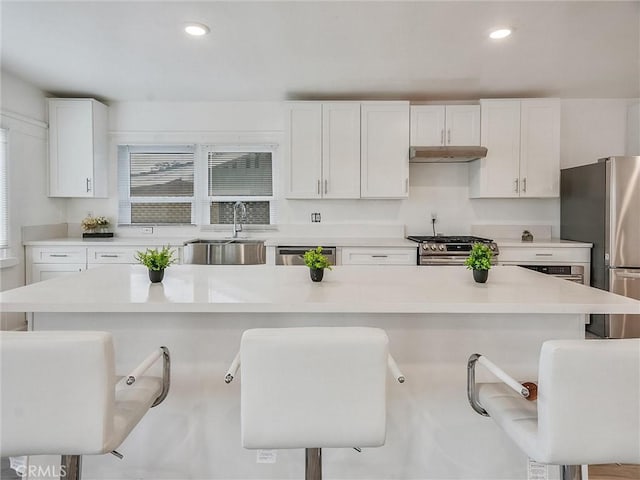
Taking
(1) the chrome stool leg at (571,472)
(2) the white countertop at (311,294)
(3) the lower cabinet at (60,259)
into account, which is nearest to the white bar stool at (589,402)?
(1) the chrome stool leg at (571,472)

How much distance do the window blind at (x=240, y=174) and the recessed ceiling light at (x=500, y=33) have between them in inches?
99.3

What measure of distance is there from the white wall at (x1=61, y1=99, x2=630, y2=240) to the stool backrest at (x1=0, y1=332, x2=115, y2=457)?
11.5 ft

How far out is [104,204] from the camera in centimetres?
464

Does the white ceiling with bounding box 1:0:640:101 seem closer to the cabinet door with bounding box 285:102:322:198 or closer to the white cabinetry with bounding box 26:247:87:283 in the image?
the cabinet door with bounding box 285:102:322:198

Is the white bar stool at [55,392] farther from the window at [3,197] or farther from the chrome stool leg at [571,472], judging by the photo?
the window at [3,197]

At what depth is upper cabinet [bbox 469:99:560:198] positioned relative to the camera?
13.5ft

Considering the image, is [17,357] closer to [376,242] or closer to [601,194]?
[376,242]

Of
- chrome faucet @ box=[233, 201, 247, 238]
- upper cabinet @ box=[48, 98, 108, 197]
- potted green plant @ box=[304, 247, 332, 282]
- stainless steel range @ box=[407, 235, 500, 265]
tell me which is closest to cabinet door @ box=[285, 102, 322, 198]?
chrome faucet @ box=[233, 201, 247, 238]

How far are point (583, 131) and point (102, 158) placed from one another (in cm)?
510

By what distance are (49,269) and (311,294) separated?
134 inches

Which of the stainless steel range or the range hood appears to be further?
the range hood

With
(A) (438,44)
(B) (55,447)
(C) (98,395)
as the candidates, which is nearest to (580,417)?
(C) (98,395)

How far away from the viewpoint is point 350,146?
4168 millimetres

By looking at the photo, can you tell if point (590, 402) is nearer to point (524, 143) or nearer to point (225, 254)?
point (225, 254)
